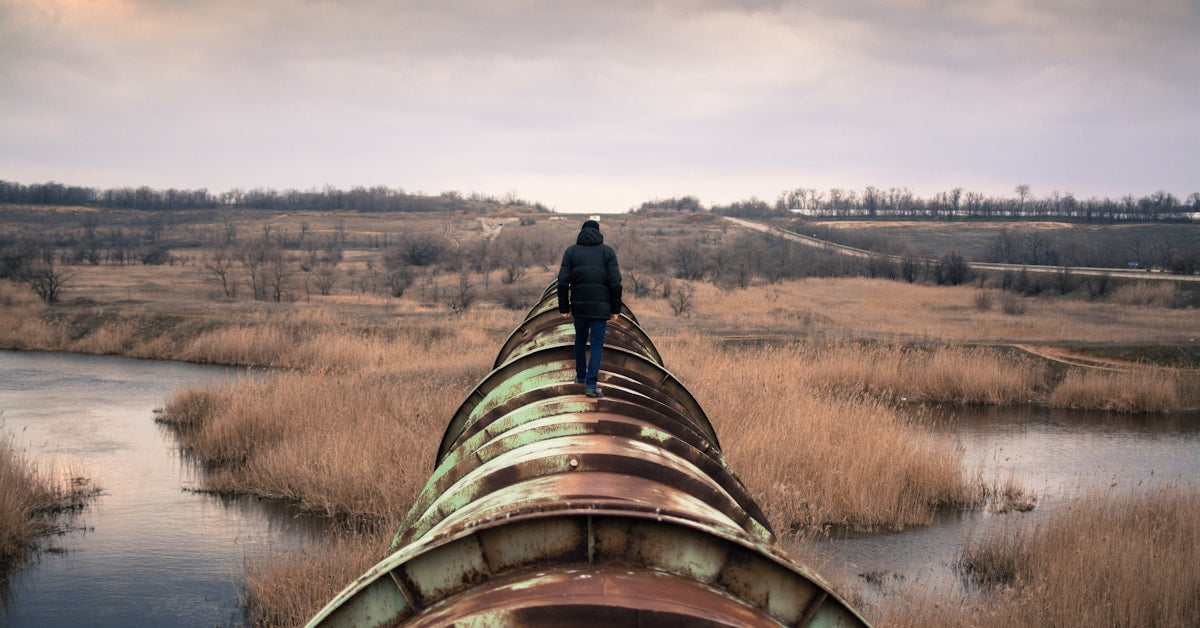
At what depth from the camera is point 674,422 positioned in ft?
11.1

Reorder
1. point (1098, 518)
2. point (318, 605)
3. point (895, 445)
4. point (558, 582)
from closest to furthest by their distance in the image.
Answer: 1. point (558, 582)
2. point (318, 605)
3. point (1098, 518)
4. point (895, 445)

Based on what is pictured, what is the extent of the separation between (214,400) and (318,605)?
848 cm

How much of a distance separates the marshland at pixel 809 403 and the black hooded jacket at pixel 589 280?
351cm

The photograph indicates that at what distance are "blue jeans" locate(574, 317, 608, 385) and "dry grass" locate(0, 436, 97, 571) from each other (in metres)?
7.61

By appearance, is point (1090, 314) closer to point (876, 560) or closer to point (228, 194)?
point (876, 560)

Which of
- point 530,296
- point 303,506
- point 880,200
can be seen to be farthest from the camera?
point 880,200

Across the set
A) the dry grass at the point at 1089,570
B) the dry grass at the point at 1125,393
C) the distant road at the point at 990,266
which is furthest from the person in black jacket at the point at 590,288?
the distant road at the point at 990,266

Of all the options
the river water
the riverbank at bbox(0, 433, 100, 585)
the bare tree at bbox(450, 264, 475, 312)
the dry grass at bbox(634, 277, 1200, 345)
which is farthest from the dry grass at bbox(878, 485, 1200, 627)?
the bare tree at bbox(450, 264, 475, 312)

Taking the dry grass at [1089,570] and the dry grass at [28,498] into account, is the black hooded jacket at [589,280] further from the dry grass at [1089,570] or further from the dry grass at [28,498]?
the dry grass at [28,498]

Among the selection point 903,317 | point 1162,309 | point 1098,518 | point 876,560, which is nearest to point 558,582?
point 876,560

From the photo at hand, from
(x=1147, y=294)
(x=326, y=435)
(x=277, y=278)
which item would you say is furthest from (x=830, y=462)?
(x=1147, y=294)

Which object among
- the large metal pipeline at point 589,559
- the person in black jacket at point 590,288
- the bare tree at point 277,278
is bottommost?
the bare tree at point 277,278

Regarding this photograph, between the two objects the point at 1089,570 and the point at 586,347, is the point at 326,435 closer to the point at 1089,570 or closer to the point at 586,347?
the point at 586,347

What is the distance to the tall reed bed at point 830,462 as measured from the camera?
1012 centimetres
